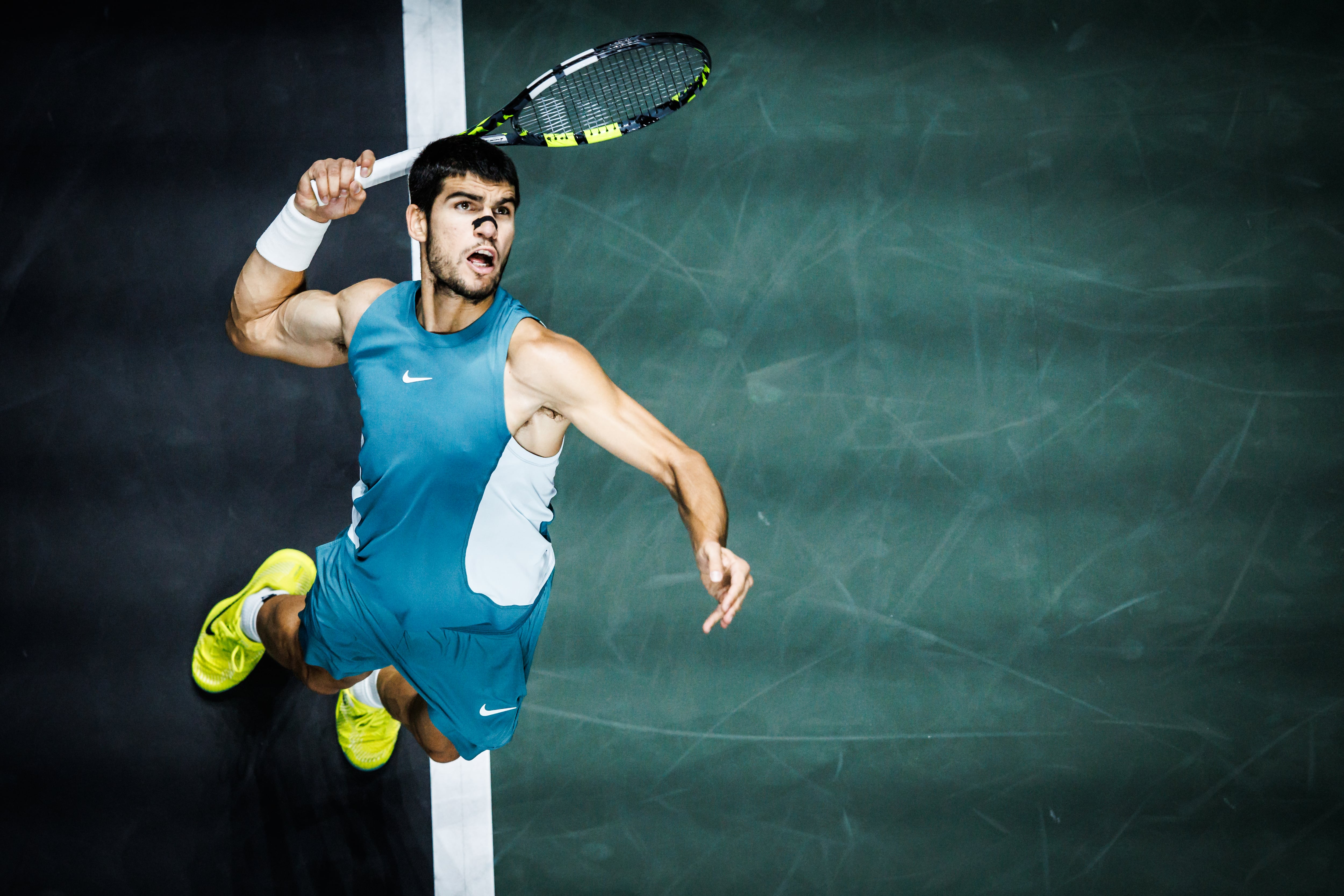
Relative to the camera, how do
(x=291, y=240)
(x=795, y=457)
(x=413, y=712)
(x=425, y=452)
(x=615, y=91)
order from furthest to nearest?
(x=795, y=457), (x=413, y=712), (x=615, y=91), (x=291, y=240), (x=425, y=452)

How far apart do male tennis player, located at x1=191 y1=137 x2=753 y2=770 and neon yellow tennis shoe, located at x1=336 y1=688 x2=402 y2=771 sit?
0.34m

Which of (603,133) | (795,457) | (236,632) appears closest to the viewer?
(603,133)

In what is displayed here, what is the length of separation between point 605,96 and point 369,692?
198cm

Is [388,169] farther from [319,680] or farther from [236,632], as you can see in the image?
[236,632]

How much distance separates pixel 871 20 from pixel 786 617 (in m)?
2.23

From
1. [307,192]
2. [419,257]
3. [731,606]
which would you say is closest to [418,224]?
[307,192]

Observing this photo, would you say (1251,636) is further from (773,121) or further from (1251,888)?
(773,121)

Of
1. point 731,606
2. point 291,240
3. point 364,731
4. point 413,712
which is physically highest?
point 291,240

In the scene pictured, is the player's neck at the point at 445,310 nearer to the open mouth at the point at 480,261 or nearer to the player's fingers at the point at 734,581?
the open mouth at the point at 480,261

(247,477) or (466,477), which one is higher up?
(466,477)

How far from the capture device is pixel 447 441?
2328 millimetres

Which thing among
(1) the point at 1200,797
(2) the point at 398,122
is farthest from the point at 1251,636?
(2) the point at 398,122

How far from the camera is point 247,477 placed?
3.31m

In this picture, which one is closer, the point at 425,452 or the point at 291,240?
the point at 425,452
